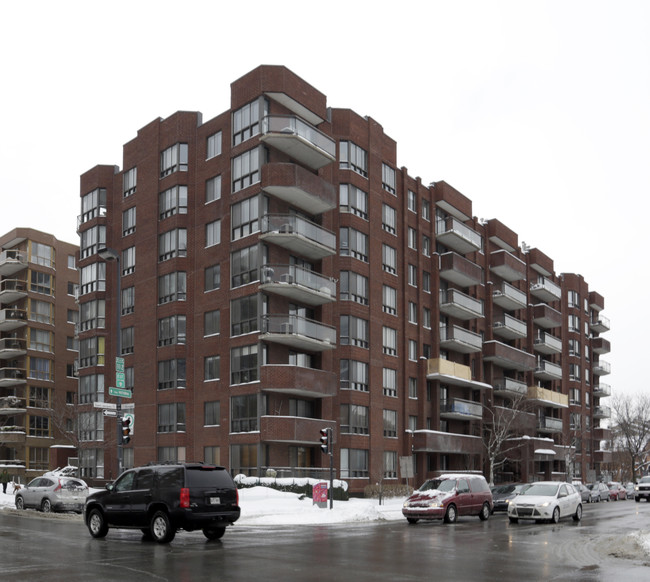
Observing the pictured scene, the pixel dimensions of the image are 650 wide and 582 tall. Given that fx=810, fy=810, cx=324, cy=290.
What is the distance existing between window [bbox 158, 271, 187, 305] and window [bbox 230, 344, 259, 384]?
254 inches

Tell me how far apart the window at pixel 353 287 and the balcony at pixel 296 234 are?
323cm

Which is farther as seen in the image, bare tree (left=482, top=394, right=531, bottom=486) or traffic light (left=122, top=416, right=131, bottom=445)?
bare tree (left=482, top=394, right=531, bottom=486)

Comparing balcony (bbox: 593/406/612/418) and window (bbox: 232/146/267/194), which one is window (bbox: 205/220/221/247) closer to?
window (bbox: 232/146/267/194)

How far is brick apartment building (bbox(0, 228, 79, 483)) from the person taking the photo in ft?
243

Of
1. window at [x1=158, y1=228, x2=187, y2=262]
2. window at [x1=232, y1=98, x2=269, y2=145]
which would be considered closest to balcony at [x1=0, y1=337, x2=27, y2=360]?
window at [x1=158, y1=228, x2=187, y2=262]

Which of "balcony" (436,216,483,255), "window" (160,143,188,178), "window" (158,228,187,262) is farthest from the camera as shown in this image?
"balcony" (436,216,483,255)

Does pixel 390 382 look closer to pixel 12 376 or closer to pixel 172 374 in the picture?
pixel 172 374

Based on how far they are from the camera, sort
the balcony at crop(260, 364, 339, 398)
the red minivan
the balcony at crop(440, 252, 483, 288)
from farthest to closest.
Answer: the balcony at crop(440, 252, 483, 288), the balcony at crop(260, 364, 339, 398), the red minivan

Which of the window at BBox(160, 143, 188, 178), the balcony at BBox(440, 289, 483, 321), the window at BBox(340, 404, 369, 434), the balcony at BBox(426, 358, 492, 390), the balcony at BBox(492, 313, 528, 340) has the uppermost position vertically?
the window at BBox(160, 143, 188, 178)

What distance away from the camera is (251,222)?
45.2 m

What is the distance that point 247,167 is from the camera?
46000 millimetres

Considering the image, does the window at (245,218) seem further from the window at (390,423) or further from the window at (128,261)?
the window at (390,423)

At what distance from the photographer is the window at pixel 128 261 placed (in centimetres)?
5366

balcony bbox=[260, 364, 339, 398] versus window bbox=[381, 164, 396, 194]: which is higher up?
window bbox=[381, 164, 396, 194]
